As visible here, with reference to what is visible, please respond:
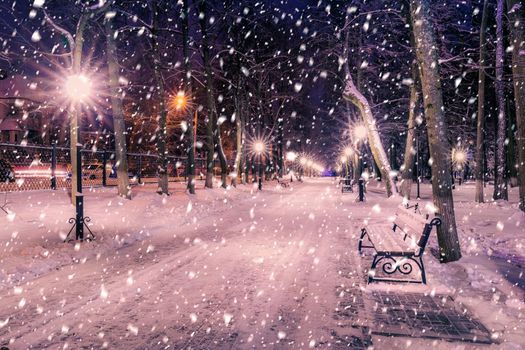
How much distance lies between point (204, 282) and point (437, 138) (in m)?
5.17

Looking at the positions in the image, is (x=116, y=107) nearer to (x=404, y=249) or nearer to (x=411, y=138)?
(x=404, y=249)

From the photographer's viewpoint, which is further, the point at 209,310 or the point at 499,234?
the point at 499,234

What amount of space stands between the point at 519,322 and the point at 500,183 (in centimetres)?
1818

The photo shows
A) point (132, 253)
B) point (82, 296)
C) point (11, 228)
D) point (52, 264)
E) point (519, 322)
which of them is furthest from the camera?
point (11, 228)

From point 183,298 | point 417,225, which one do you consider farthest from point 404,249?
point 183,298

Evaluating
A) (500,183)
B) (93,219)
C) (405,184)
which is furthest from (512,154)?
(93,219)

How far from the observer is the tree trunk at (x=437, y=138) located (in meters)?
8.15

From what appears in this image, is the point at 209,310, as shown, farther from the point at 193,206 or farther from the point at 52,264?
the point at 193,206

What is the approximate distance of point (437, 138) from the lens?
814cm

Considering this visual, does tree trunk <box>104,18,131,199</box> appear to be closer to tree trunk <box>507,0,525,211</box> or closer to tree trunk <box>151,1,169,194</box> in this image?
tree trunk <box>151,1,169,194</box>

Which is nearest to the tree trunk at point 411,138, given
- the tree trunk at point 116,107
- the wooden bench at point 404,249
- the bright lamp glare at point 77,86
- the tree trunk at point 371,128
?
the tree trunk at point 371,128

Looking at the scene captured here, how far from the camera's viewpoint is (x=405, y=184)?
21062 millimetres

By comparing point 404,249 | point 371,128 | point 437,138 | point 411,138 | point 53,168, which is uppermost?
point 371,128

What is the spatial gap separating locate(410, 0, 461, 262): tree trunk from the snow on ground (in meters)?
0.47
